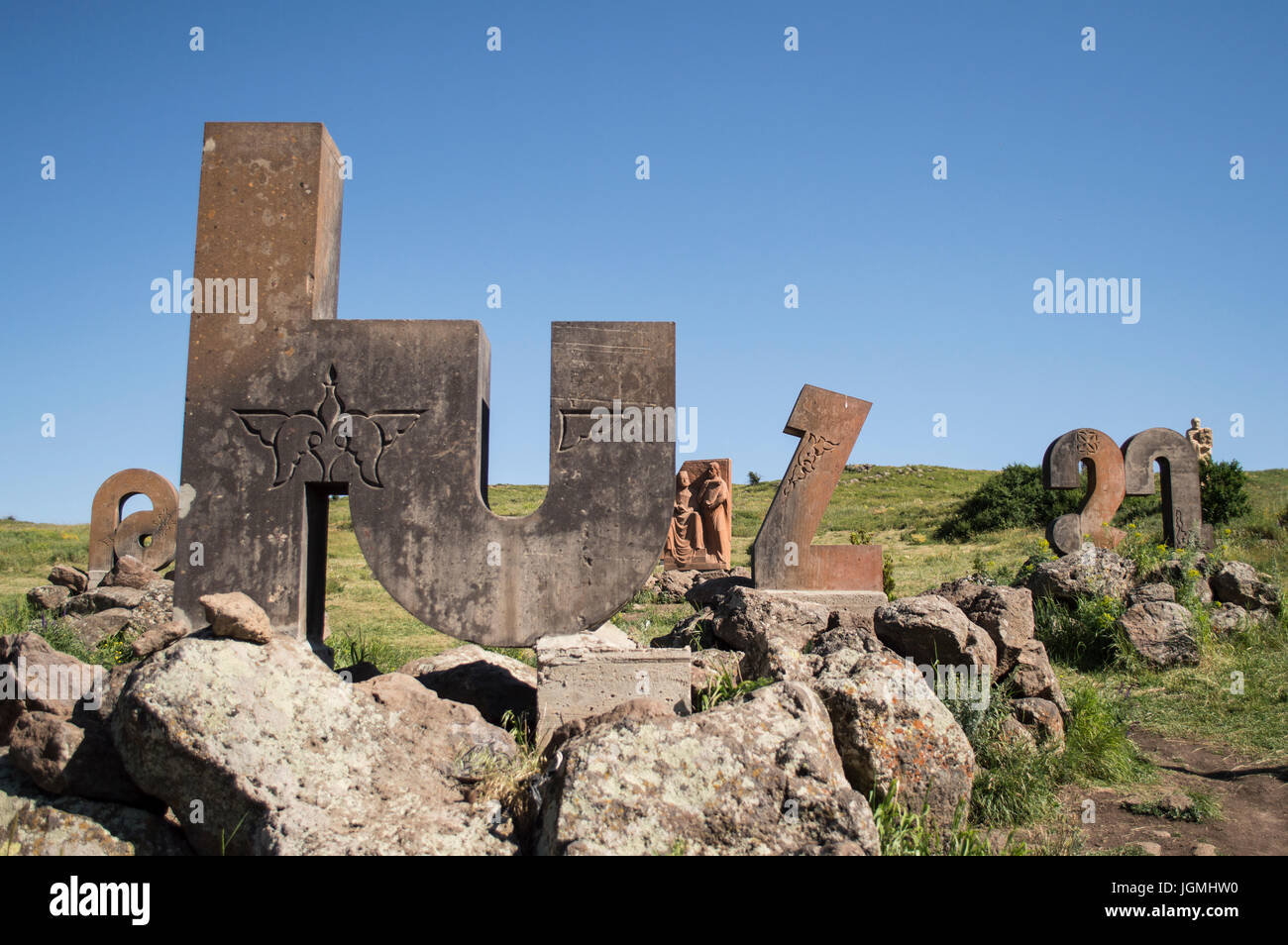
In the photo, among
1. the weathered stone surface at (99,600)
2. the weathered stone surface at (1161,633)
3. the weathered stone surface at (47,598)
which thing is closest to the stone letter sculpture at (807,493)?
the weathered stone surface at (1161,633)

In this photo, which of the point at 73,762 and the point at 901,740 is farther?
the point at 901,740

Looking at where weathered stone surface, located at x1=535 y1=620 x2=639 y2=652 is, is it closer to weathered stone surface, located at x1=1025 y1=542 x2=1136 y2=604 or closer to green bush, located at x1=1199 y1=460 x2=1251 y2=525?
weathered stone surface, located at x1=1025 y1=542 x2=1136 y2=604

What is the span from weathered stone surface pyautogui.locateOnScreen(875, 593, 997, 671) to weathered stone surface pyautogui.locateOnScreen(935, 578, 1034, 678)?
15 cm

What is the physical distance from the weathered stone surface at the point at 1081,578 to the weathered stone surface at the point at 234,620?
7359mm

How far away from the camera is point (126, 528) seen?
12.6 meters

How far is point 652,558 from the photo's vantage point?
190 inches

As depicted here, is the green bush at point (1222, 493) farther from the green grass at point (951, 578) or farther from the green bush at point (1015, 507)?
the green bush at point (1015, 507)

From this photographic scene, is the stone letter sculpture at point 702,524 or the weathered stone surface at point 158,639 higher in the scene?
the stone letter sculpture at point 702,524

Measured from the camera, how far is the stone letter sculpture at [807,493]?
7207 mm

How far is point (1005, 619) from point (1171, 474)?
21.0ft

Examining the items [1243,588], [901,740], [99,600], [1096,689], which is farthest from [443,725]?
[1243,588]

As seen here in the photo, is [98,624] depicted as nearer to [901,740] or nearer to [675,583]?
[675,583]

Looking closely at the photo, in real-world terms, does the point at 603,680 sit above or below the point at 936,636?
below
